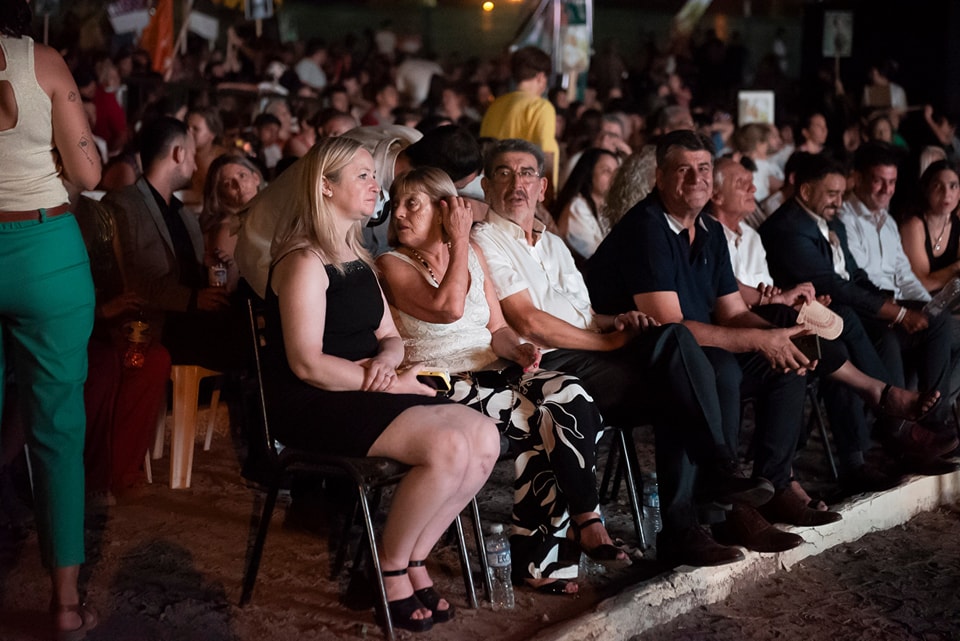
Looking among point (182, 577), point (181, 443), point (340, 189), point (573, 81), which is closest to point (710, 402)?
point (340, 189)

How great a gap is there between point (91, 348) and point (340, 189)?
5.39 ft

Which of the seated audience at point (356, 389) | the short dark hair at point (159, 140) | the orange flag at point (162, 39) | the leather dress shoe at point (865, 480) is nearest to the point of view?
the seated audience at point (356, 389)

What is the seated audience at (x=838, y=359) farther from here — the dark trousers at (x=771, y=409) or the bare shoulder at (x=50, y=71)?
the bare shoulder at (x=50, y=71)

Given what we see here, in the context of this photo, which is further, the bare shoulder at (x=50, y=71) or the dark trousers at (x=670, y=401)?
the dark trousers at (x=670, y=401)

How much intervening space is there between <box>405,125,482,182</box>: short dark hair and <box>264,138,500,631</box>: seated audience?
1.02 meters

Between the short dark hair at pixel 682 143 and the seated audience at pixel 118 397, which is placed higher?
the short dark hair at pixel 682 143

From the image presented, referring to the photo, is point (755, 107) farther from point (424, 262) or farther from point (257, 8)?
point (424, 262)

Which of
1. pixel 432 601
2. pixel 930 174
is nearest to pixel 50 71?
pixel 432 601

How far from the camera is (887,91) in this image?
37.7 feet

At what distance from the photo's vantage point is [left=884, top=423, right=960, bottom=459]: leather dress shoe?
525 cm

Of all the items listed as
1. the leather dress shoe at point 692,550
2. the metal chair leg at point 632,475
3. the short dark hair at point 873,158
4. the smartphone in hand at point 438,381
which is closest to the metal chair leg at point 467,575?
the smartphone in hand at point 438,381

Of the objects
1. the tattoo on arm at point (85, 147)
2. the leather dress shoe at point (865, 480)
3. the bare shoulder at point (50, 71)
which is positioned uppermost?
the bare shoulder at point (50, 71)

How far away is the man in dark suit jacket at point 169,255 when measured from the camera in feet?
15.7

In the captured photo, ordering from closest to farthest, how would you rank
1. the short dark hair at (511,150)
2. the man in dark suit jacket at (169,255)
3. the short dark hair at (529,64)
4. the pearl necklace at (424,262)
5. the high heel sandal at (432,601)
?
the high heel sandal at (432,601)
the pearl necklace at (424,262)
the short dark hair at (511,150)
the man in dark suit jacket at (169,255)
the short dark hair at (529,64)
